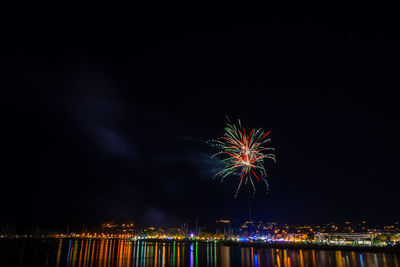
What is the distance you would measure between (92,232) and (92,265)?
527 ft

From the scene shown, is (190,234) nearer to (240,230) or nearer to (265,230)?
(240,230)

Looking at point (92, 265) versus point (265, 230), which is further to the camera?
point (265, 230)

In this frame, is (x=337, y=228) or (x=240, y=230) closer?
(x=337, y=228)

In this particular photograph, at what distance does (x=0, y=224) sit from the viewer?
119250mm

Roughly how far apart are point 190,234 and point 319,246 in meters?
103

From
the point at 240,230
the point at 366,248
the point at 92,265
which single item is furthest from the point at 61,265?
the point at 240,230

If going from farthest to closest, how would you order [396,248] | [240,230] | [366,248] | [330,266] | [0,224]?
[240,230]
[0,224]
[366,248]
[396,248]
[330,266]

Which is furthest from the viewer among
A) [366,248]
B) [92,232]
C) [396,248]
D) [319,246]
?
[92,232]

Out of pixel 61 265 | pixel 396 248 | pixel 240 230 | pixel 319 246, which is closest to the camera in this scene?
pixel 61 265

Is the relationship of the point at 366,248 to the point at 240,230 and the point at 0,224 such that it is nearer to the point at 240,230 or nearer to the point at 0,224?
the point at 240,230

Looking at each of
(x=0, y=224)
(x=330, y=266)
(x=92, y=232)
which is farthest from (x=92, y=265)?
(x=92, y=232)

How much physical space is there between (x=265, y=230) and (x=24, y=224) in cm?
12036

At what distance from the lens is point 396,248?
50.3 meters

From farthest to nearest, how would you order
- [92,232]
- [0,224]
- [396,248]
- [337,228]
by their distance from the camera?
[92,232] → [337,228] → [0,224] → [396,248]
